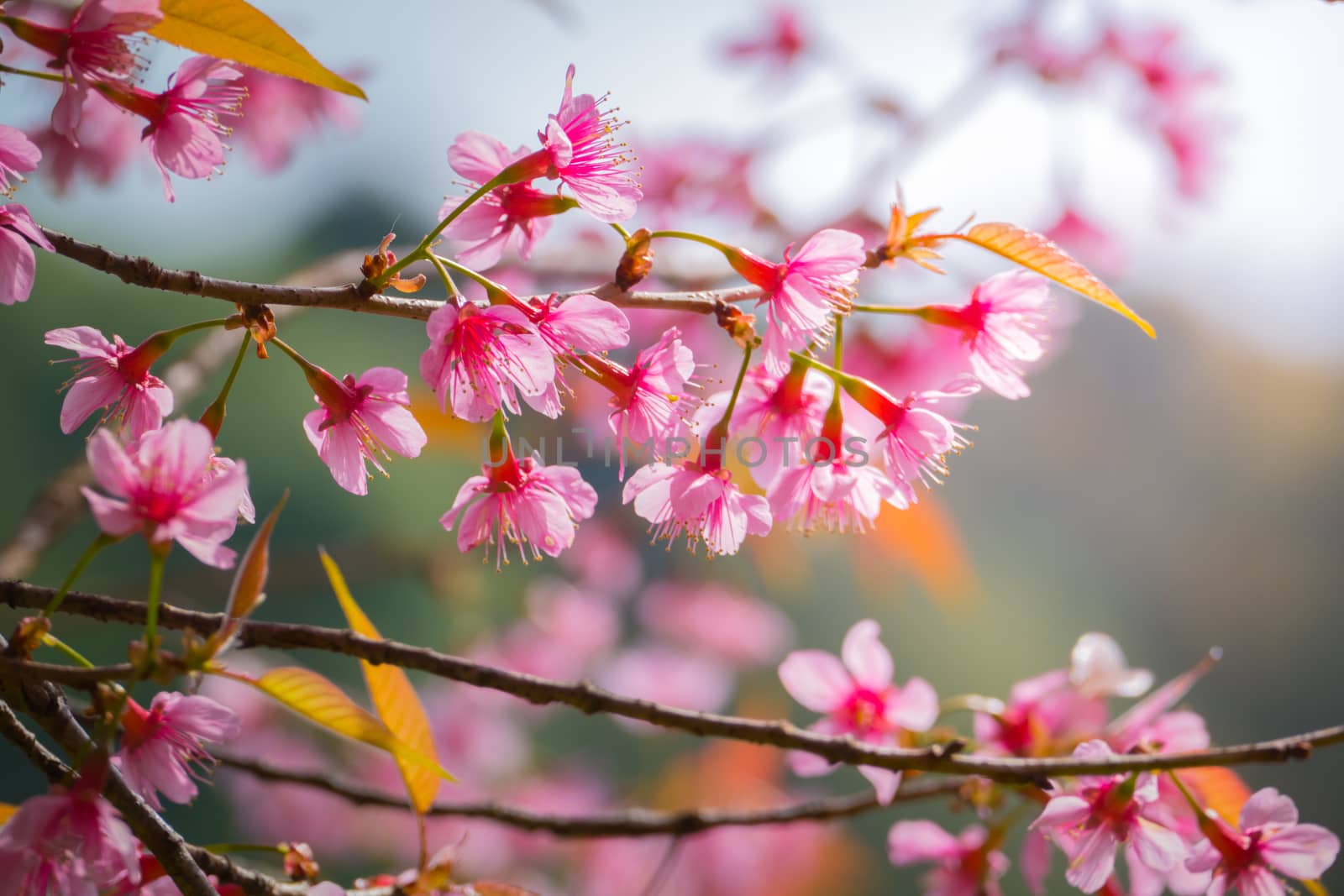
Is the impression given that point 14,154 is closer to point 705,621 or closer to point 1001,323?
point 1001,323

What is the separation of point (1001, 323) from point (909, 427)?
7 cm

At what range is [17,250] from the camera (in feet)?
1.15

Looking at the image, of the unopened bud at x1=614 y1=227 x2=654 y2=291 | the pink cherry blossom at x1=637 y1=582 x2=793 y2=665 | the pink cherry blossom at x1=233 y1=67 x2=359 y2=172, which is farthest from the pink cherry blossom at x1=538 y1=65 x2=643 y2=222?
the pink cherry blossom at x1=637 y1=582 x2=793 y2=665

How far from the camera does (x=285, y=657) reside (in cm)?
171

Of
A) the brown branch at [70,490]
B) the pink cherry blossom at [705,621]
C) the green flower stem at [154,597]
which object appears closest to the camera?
the green flower stem at [154,597]

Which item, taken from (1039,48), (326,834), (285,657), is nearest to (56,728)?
(1039,48)

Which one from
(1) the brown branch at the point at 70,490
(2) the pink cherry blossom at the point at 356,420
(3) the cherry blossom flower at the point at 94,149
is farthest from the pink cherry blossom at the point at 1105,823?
(3) the cherry blossom flower at the point at 94,149

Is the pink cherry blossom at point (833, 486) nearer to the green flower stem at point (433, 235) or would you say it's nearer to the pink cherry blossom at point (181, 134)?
the green flower stem at point (433, 235)

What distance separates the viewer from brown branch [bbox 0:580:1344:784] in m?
0.35

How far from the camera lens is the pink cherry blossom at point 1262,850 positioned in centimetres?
41

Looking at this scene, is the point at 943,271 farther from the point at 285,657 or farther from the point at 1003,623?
the point at 1003,623

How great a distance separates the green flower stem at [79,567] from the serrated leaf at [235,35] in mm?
177

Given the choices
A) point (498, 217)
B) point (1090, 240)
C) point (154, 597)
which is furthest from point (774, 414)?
point (1090, 240)

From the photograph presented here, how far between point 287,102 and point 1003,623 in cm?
203
